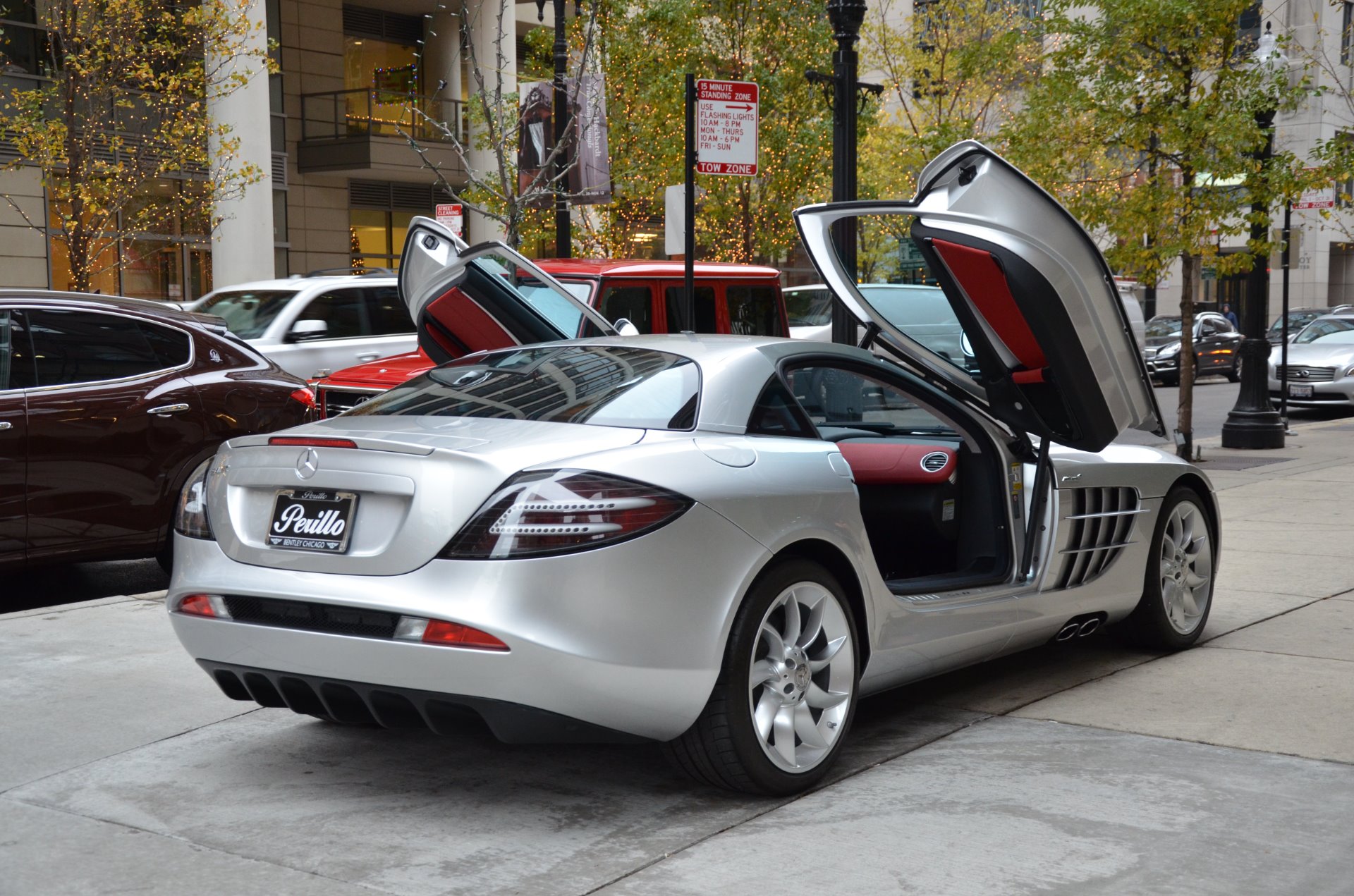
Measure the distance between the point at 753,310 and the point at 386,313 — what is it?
348 cm

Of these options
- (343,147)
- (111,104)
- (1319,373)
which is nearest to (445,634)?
(111,104)

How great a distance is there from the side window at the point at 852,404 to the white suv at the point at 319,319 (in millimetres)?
5627

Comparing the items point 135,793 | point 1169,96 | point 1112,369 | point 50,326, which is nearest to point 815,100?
point 1169,96

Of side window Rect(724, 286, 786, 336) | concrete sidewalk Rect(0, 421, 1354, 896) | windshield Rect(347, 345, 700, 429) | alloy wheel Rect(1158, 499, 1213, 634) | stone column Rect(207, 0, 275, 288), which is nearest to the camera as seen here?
concrete sidewalk Rect(0, 421, 1354, 896)

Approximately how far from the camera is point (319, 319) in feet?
44.1

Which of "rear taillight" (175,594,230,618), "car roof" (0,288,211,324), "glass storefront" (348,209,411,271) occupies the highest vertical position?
"glass storefront" (348,209,411,271)

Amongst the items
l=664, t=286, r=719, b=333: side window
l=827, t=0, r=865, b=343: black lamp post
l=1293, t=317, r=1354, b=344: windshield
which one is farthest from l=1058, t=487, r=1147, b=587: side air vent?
l=1293, t=317, r=1354, b=344: windshield

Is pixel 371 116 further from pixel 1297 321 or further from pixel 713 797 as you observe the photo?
pixel 713 797

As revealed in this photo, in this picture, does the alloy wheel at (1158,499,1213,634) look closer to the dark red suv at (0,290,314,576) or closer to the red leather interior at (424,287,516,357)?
the red leather interior at (424,287,516,357)

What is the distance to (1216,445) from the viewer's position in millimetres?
18219

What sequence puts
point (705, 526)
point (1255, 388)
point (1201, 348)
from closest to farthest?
point (705, 526) → point (1255, 388) → point (1201, 348)

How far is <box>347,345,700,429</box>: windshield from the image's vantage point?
4.61 meters

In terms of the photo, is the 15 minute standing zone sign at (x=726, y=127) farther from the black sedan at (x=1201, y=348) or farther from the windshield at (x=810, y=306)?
the black sedan at (x=1201, y=348)

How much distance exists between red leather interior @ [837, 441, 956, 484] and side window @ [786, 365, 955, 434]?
15cm
